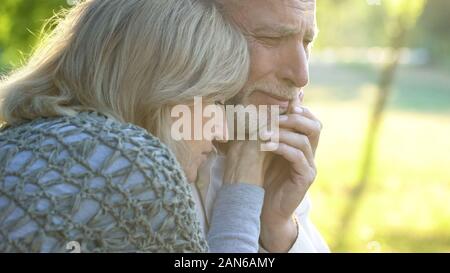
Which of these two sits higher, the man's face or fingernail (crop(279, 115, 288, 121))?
the man's face

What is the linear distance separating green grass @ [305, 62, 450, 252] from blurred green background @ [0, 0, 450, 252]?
0.04 feet

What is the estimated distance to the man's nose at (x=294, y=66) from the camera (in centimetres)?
281

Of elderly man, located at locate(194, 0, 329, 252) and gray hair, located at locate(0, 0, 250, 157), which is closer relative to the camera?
gray hair, located at locate(0, 0, 250, 157)

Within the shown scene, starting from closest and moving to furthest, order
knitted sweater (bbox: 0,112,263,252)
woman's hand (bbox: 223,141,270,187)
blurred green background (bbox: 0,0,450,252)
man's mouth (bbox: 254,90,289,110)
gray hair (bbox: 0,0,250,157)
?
knitted sweater (bbox: 0,112,263,252), gray hair (bbox: 0,0,250,157), woman's hand (bbox: 223,141,270,187), man's mouth (bbox: 254,90,289,110), blurred green background (bbox: 0,0,450,252)

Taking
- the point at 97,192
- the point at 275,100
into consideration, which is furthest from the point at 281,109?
the point at 97,192

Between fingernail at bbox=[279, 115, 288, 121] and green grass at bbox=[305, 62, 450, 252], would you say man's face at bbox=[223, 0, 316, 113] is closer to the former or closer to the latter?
fingernail at bbox=[279, 115, 288, 121]

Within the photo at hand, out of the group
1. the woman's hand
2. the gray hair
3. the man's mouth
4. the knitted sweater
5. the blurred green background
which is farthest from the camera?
the blurred green background

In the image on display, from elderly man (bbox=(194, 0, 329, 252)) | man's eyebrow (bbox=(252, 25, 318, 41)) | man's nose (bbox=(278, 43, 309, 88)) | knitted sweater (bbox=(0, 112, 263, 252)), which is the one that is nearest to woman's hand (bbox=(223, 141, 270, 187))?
elderly man (bbox=(194, 0, 329, 252))

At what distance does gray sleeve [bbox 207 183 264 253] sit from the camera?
7.82 feet

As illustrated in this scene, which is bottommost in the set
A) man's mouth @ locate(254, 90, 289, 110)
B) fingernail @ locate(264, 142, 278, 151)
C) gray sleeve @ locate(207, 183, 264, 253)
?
gray sleeve @ locate(207, 183, 264, 253)

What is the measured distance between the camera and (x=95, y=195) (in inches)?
73.9

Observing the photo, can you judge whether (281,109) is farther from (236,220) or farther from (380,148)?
(380,148)

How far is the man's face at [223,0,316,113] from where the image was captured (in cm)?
276
